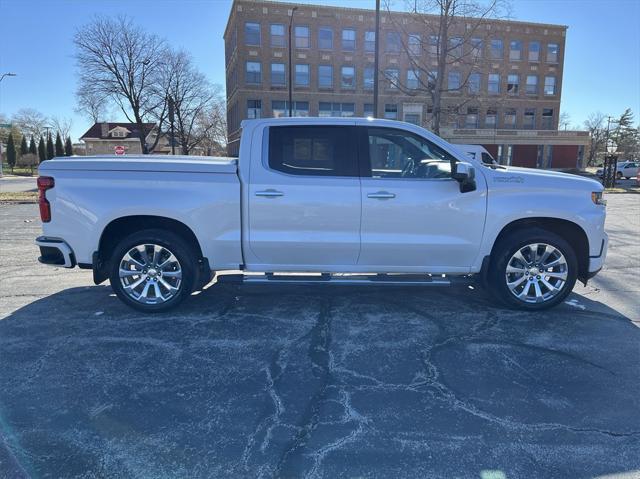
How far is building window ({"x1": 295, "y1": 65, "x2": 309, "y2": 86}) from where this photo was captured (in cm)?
4584

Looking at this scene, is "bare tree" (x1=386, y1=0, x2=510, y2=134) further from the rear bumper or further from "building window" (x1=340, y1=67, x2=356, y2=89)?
the rear bumper

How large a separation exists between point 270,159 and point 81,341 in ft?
8.10

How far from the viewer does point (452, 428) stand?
289 cm

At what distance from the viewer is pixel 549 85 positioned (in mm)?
51906

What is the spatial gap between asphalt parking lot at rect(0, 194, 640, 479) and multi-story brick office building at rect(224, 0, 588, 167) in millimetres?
39800

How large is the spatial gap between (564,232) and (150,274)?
4.48 metres

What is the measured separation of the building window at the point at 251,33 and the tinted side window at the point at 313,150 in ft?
143

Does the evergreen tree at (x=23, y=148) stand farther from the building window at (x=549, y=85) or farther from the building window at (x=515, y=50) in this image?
the building window at (x=549, y=85)

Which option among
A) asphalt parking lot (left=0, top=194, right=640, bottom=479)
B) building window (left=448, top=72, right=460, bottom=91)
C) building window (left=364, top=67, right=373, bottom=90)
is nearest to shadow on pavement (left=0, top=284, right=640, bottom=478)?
asphalt parking lot (left=0, top=194, right=640, bottom=479)

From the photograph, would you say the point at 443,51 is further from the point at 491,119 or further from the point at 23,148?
the point at 23,148

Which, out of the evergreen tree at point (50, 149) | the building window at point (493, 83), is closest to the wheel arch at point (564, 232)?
the building window at point (493, 83)

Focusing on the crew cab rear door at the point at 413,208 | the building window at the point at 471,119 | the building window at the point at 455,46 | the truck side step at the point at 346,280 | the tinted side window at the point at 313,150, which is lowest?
the truck side step at the point at 346,280

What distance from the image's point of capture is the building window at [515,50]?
49.9 m

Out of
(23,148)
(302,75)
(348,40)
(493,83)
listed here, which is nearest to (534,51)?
(493,83)
